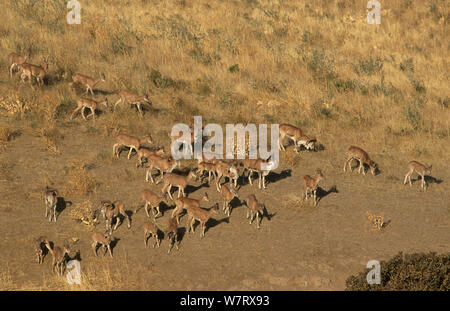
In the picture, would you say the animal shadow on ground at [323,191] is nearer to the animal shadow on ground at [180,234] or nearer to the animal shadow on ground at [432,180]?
the animal shadow on ground at [432,180]

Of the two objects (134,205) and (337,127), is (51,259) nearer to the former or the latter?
(134,205)

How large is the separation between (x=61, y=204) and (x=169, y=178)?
3217 millimetres

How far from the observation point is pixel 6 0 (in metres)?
31.7

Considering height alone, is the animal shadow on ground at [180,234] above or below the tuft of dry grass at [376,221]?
below

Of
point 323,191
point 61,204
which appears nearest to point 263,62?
point 323,191

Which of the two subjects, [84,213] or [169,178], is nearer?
[84,213]

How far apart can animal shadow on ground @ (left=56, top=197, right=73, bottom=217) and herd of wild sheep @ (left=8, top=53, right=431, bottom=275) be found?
0.21m

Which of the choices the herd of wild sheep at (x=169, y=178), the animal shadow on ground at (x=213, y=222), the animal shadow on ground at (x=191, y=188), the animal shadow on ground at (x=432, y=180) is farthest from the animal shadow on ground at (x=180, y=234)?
the animal shadow on ground at (x=432, y=180)

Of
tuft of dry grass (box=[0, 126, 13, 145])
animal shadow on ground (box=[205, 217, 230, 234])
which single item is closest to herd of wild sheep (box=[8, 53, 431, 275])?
animal shadow on ground (box=[205, 217, 230, 234])

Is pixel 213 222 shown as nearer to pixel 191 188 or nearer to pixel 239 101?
pixel 191 188

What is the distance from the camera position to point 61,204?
A: 18.7 m

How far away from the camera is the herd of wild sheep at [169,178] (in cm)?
1680

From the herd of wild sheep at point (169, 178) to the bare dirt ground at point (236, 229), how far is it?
0.29 metres

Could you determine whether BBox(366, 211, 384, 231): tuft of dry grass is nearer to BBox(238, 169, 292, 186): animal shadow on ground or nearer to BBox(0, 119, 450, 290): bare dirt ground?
BBox(0, 119, 450, 290): bare dirt ground
